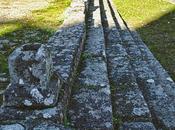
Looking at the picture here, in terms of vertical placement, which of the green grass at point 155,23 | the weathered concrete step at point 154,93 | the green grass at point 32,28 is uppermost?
the green grass at point 32,28

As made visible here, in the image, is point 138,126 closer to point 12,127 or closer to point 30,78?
point 30,78

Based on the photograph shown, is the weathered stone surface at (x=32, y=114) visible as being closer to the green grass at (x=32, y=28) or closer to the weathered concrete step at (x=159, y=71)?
the green grass at (x=32, y=28)

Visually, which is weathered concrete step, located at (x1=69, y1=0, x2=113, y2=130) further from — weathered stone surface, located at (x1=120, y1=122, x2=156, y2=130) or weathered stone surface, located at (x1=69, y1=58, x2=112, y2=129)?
weathered stone surface, located at (x1=120, y1=122, x2=156, y2=130)

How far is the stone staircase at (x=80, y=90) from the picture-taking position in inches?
166

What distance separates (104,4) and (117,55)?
842cm

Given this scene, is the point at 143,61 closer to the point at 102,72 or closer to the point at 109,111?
the point at 102,72

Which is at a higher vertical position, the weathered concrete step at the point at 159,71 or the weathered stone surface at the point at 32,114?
the weathered stone surface at the point at 32,114

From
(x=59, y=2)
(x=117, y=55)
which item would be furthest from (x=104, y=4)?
(x=117, y=55)

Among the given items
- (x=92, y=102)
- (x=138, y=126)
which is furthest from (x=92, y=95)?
(x=138, y=126)


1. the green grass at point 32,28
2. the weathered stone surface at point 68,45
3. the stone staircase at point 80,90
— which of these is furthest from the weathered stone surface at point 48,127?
the green grass at point 32,28

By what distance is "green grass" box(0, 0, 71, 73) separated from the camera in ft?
27.8

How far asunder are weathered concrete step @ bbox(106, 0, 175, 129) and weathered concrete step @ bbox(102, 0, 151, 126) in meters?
0.31

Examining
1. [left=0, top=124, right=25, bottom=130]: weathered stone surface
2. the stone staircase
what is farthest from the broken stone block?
[left=0, top=124, right=25, bottom=130]: weathered stone surface

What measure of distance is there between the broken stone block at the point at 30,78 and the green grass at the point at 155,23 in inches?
173
